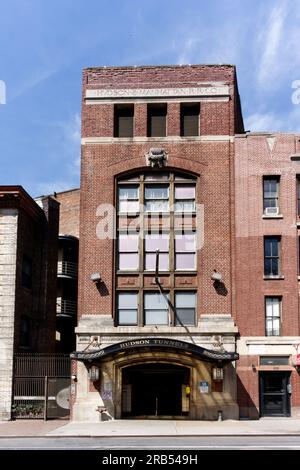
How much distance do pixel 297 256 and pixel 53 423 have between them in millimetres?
14137

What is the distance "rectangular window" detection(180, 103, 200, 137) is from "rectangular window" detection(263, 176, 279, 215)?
14.8ft

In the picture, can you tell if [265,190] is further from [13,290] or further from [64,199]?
[64,199]

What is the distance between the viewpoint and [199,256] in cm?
3005

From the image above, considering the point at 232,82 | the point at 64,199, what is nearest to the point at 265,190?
A: the point at 232,82

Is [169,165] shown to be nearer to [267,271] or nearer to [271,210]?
[271,210]

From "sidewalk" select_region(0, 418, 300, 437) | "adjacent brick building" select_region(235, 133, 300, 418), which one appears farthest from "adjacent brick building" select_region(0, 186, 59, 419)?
"adjacent brick building" select_region(235, 133, 300, 418)

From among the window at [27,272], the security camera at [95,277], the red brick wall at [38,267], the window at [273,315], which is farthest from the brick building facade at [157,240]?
the window at [27,272]

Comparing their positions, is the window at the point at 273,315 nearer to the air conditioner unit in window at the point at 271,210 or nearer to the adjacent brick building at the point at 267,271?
the adjacent brick building at the point at 267,271

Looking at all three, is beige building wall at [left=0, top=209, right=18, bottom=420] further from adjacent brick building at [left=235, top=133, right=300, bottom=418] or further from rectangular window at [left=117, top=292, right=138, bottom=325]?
adjacent brick building at [left=235, top=133, right=300, bottom=418]

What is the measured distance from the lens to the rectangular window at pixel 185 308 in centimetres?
2978

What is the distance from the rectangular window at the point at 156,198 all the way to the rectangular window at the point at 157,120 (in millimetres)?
2902

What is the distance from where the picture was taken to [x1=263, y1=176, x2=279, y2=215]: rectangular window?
3059 cm

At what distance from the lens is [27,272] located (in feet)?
111
